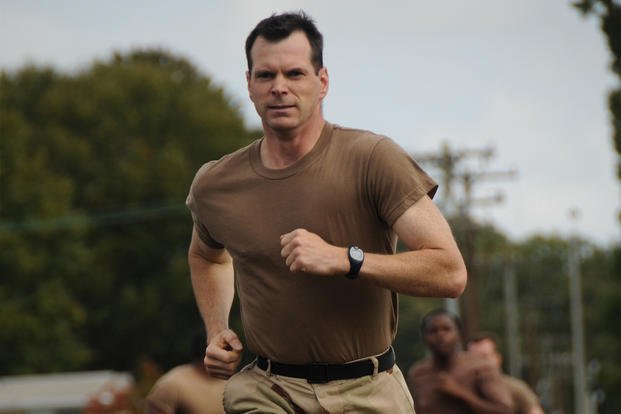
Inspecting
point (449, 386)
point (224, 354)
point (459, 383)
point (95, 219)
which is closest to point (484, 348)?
point (459, 383)

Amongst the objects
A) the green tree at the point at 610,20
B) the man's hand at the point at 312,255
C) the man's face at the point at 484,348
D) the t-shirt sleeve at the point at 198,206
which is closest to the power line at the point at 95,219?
the green tree at the point at 610,20

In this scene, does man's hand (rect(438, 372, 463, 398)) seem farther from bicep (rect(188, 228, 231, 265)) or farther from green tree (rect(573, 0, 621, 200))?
green tree (rect(573, 0, 621, 200))

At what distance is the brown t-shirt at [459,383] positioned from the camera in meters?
12.0

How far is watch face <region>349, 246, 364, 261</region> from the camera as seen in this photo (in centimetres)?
553

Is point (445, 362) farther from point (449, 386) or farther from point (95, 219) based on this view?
point (95, 219)

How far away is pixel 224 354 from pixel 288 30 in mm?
1234

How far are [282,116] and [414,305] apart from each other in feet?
232

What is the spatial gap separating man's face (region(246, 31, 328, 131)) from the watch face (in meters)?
0.61

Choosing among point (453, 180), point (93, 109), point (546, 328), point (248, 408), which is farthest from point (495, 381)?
point (546, 328)

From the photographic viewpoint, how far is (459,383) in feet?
40.0

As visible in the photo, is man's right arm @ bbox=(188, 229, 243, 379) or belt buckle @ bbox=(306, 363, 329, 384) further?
man's right arm @ bbox=(188, 229, 243, 379)

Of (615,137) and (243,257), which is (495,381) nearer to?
(243,257)

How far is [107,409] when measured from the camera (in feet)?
104

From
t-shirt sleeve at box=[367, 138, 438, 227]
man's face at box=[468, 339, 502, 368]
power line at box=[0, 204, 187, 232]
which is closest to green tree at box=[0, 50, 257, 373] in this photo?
power line at box=[0, 204, 187, 232]
